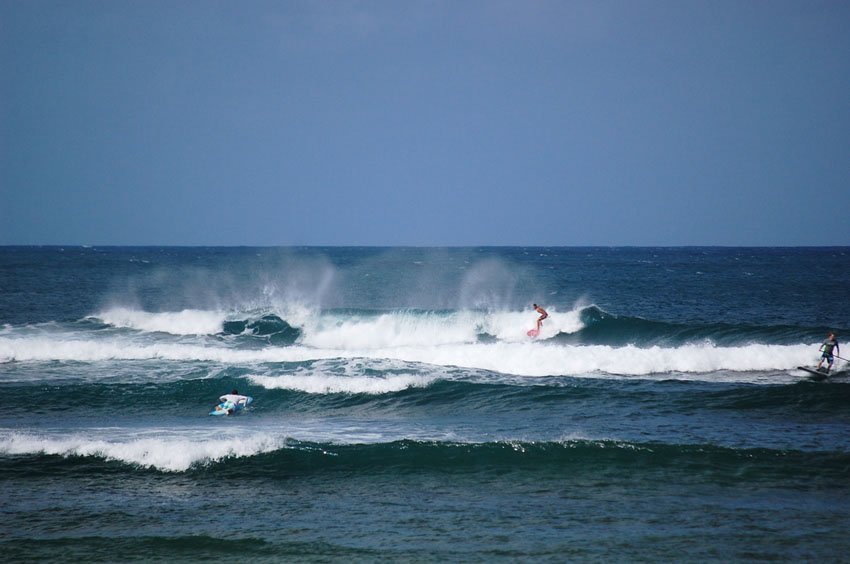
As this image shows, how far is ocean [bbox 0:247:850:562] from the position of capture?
10.1 m

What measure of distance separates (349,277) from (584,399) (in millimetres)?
54423

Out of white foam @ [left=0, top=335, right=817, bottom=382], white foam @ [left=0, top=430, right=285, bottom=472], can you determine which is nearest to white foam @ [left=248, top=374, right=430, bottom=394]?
white foam @ [left=0, top=335, right=817, bottom=382]

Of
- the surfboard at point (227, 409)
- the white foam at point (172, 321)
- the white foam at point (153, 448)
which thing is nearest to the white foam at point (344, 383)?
the surfboard at point (227, 409)

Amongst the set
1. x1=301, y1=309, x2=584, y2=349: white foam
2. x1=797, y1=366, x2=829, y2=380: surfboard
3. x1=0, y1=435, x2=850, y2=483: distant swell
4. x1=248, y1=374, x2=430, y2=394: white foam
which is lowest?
x1=0, y1=435, x2=850, y2=483: distant swell

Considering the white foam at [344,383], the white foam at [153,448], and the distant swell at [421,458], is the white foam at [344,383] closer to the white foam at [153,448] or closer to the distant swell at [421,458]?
the white foam at [153,448]

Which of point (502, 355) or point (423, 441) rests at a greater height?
point (502, 355)

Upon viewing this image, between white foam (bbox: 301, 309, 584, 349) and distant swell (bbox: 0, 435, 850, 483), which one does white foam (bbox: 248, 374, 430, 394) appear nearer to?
distant swell (bbox: 0, 435, 850, 483)

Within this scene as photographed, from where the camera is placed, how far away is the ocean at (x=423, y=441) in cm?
1007

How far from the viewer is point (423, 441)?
1452 centimetres

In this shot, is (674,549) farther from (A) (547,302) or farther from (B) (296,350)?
(A) (547,302)

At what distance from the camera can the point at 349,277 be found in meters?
71.6

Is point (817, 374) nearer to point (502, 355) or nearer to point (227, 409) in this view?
point (502, 355)

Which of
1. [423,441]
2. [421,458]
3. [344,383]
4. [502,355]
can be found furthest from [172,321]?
[421,458]

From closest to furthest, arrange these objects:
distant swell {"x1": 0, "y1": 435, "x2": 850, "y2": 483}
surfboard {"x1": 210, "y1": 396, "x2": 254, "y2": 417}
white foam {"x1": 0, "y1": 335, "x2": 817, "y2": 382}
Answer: distant swell {"x1": 0, "y1": 435, "x2": 850, "y2": 483} < surfboard {"x1": 210, "y1": 396, "x2": 254, "y2": 417} < white foam {"x1": 0, "y1": 335, "x2": 817, "y2": 382}
